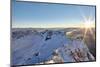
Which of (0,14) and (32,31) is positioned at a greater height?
(0,14)

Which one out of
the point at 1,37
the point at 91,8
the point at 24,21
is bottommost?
the point at 1,37

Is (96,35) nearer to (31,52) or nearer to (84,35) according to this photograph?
(84,35)

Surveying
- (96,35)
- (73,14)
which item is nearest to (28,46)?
(73,14)

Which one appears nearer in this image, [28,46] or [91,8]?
[28,46]

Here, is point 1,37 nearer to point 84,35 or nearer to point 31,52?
point 31,52

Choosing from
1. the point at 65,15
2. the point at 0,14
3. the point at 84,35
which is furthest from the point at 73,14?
the point at 0,14

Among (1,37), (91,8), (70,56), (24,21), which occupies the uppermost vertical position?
(91,8)

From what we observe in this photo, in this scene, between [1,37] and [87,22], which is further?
[87,22]
